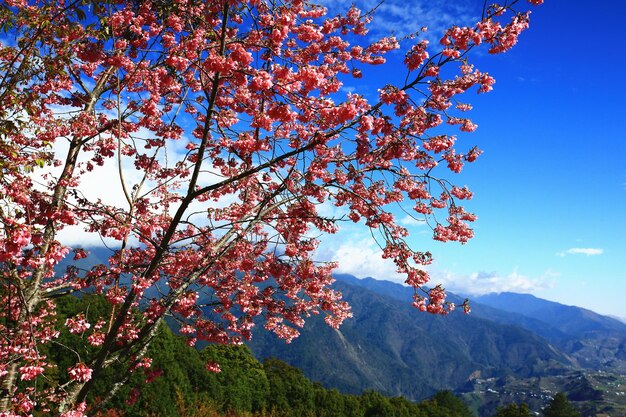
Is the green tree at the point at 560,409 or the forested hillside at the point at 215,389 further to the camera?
the green tree at the point at 560,409

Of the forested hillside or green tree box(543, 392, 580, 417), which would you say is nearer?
the forested hillside

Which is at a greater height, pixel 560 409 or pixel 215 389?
pixel 215 389

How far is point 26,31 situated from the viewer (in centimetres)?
570

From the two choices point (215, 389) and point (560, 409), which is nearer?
point (215, 389)

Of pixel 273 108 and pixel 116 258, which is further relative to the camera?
pixel 116 258

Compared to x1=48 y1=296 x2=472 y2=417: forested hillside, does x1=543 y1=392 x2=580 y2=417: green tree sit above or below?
below

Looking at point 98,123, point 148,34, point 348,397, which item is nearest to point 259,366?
point 348,397

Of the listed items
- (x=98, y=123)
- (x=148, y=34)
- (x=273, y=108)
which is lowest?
(x=273, y=108)

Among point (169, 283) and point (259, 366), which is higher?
point (169, 283)

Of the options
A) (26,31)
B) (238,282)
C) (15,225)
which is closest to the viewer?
(15,225)

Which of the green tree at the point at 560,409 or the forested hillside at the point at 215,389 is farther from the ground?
the forested hillside at the point at 215,389

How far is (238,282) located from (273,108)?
4.21 meters

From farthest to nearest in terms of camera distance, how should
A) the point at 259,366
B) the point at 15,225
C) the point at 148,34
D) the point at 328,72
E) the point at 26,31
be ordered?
the point at 259,366
the point at 328,72
the point at 148,34
the point at 26,31
the point at 15,225

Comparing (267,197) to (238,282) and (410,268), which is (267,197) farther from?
(410,268)
